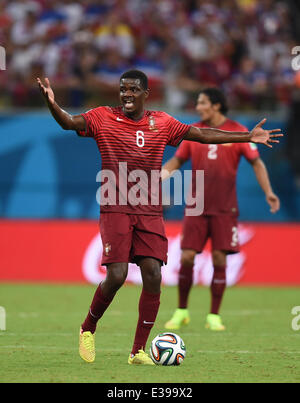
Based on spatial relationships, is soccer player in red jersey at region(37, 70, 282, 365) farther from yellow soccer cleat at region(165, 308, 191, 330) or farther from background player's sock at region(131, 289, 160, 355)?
yellow soccer cleat at region(165, 308, 191, 330)

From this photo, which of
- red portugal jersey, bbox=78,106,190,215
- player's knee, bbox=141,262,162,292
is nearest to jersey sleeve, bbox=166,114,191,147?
red portugal jersey, bbox=78,106,190,215

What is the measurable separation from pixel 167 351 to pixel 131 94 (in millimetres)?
2143

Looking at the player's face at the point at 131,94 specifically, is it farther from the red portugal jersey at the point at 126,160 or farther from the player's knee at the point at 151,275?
the player's knee at the point at 151,275

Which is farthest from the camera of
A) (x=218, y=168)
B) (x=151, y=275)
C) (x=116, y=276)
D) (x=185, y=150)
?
(x=185, y=150)

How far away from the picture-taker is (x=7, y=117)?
17.2 metres

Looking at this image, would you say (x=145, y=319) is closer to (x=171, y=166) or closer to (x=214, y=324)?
(x=214, y=324)

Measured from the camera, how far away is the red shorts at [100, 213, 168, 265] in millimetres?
7039

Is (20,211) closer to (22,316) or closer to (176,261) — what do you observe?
(176,261)

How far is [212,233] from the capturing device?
10.2 metres

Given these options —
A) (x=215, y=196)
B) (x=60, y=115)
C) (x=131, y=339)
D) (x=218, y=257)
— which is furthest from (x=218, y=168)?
(x=60, y=115)

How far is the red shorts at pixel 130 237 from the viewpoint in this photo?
7.04 meters

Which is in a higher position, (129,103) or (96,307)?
(129,103)

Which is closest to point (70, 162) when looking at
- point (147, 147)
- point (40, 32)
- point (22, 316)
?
point (40, 32)

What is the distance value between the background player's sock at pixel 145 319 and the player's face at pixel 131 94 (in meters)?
1.53
